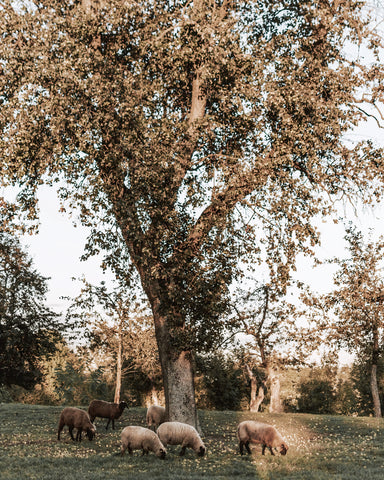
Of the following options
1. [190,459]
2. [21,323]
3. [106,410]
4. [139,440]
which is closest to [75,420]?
[139,440]

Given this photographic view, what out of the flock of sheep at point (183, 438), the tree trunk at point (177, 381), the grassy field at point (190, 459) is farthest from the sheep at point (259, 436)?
the tree trunk at point (177, 381)

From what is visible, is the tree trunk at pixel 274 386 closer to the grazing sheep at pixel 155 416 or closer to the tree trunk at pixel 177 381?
the grazing sheep at pixel 155 416

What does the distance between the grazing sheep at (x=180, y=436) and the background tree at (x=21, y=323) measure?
69.6 ft

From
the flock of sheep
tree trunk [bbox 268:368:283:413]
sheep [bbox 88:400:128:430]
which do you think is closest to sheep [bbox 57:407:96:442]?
the flock of sheep

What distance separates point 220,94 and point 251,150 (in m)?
2.50

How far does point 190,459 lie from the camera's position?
14469mm

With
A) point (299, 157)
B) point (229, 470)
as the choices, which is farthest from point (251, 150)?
point (229, 470)

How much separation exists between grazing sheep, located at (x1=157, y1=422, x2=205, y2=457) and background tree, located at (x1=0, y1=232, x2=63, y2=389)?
69.6 ft

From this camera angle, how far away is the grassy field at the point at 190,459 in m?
12.2

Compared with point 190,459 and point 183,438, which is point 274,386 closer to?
point 183,438

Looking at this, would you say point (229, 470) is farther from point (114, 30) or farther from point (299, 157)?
point (114, 30)

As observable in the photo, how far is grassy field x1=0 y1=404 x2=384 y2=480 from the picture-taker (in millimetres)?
12164

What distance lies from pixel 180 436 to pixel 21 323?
23066 mm

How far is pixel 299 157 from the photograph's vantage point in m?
19.0
